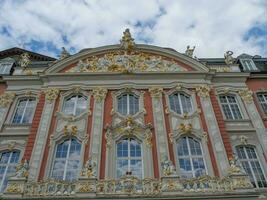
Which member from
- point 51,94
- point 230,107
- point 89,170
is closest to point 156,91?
point 230,107

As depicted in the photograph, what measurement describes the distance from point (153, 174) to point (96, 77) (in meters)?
8.50

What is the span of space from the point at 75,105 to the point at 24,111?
11.0 feet

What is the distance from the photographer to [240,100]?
21.3 meters

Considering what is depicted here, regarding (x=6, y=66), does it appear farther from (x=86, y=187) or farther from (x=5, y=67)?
(x=86, y=187)

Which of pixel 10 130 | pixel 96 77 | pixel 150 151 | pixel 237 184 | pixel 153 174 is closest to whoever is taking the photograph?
pixel 237 184

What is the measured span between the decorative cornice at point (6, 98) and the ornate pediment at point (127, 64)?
4.17 metres

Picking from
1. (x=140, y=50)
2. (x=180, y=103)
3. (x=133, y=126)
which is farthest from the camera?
(x=140, y=50)

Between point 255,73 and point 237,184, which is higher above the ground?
point 255,73

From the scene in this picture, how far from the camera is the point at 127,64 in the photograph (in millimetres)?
22828

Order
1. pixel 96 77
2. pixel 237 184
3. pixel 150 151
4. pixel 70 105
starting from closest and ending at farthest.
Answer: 1. pixel 237 184
2. pixel 150 151
3. pixel 70 105
4. pixel 96 77

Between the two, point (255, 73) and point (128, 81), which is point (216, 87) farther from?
point (128, 81)

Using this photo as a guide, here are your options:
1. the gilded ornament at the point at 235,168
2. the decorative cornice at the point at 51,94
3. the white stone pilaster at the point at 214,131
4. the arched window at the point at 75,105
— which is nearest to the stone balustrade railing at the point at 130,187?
the gilded ornament at the point at 235,168

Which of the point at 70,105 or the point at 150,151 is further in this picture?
the point at 70,105

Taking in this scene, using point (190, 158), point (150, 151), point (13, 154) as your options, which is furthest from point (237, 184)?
point (13, 154)
